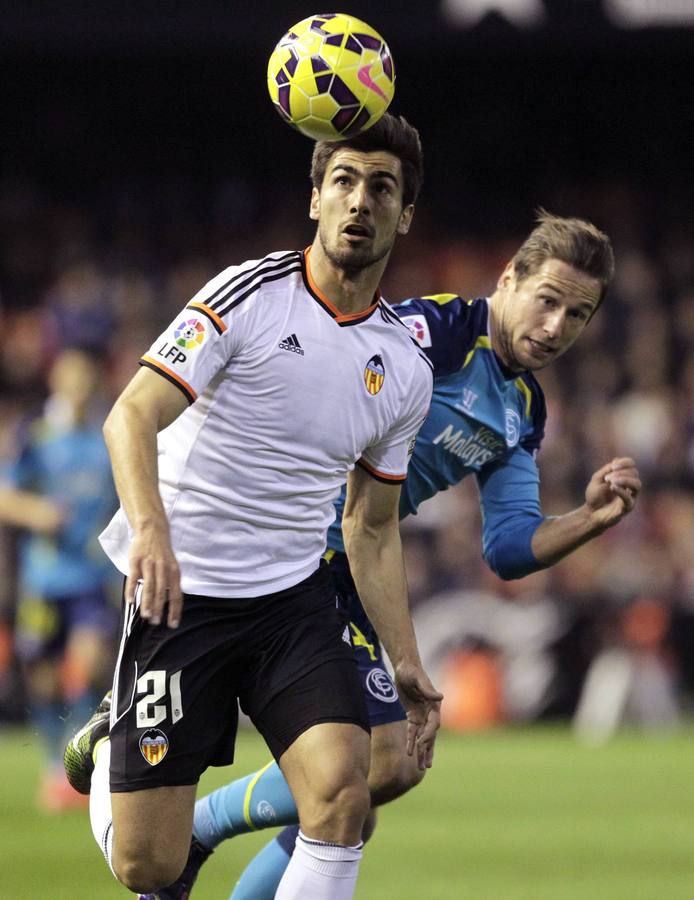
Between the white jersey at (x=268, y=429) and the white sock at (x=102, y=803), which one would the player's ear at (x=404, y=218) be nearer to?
the white jersey at (x=268, y=429)

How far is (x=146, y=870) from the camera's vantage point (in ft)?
15.8

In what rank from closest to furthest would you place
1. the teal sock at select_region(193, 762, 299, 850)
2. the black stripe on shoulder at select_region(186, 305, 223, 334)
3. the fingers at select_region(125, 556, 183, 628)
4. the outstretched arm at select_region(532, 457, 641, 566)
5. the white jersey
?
the fingers at select_region(125, 556, 183, 628), the black stripe on shoulder at select_region(186, 305, 223, 334), the white jersey, the outstretched arm at select_region(532, 457, 641, 566), the teal sock at select_region(193, 762, 299, 850)

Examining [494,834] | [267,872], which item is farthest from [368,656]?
[494,834]

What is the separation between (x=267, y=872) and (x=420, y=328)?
1.93 metres

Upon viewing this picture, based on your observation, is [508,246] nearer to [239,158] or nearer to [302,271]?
[239,158]

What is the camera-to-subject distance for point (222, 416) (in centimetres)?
478

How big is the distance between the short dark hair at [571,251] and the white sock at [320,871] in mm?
2320

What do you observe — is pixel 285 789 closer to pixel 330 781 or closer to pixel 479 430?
pixel 330 781

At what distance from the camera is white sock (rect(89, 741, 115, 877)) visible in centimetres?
502

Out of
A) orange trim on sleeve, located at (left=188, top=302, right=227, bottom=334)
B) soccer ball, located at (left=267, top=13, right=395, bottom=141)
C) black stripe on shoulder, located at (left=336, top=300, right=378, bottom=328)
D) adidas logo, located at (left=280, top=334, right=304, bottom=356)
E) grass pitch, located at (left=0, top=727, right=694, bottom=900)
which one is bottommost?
grass pitch, located at (left=0, top=727, right=694, bottom=900)

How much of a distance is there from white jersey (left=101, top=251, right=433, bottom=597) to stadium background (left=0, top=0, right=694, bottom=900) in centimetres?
620

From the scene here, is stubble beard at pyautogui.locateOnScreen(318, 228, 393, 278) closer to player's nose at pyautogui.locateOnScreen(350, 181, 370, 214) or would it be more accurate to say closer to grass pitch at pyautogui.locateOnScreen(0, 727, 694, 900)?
player's nose at pyautogui.locateOnScreen(350, 181, 370, 214)

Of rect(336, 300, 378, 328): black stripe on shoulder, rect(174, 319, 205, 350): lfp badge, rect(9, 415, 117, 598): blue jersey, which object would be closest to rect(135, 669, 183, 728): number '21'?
rect(174, 319, 205, 350): lfp badge

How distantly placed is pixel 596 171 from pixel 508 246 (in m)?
1.78
